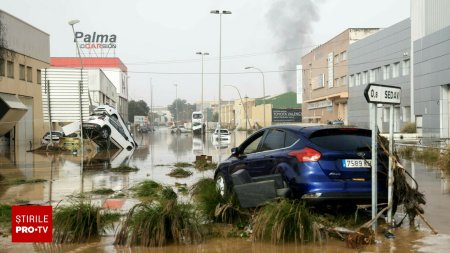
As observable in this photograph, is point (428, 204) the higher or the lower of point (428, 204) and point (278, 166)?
the lower

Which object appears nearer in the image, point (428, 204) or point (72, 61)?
point (428, 204)

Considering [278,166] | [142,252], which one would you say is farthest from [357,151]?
[142,252]

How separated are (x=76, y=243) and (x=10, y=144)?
36889mm

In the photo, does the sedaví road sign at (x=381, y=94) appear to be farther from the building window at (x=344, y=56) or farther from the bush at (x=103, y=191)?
the building window at (x=344, y=56)

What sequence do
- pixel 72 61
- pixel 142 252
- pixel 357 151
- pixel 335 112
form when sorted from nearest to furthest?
pixel 142 252 < pixel 357 151 < pixel 335 112 < pixel 72 61

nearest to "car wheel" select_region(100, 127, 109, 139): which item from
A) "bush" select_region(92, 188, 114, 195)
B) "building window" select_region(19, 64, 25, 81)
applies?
"building window" select_region(19, 64, 25, 81)

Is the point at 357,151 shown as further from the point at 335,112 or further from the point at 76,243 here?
the point at 335,112

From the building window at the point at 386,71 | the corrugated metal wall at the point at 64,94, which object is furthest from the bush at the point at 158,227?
the building window at the point at 386,71

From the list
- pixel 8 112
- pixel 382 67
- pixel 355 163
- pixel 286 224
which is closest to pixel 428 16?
pixel 382 67

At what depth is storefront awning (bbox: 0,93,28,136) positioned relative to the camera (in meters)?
34.1

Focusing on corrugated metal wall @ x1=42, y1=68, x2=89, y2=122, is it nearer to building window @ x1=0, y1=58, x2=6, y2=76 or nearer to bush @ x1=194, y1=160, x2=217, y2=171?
bush @ x1=194, y1=160, x2=217, y2=171

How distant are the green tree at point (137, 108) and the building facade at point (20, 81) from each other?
306ft

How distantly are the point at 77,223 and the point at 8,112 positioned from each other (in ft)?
103

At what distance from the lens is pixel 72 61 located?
12625cm
